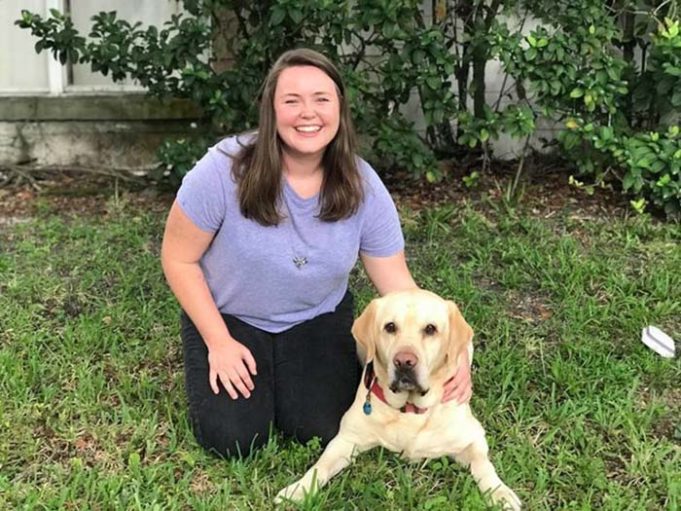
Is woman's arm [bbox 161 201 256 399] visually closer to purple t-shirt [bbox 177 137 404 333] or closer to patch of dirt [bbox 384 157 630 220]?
purple t-shirt [bbox 177 137 404 333]

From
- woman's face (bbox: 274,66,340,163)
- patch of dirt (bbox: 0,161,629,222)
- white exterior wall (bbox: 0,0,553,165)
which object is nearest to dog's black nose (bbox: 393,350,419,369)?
woman's face (bbox: 274,66,340,163)

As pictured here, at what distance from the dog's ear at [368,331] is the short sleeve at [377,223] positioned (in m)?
0.45

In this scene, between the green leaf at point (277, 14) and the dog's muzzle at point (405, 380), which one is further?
the green leaf at point (277, 14)

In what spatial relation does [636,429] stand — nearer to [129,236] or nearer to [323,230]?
[323,230]

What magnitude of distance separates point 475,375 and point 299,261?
0.96 meters

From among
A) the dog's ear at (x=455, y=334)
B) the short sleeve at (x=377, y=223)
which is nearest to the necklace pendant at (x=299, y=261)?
the short sleeve at (x=377, y=223)

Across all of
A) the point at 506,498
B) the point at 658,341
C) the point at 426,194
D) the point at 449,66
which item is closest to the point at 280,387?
the point at 506,498

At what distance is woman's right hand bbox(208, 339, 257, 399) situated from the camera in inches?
116

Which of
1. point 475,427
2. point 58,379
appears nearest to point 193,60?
point 58,379

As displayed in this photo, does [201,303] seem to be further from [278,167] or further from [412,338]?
[412,338]

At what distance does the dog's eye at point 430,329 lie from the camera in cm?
266

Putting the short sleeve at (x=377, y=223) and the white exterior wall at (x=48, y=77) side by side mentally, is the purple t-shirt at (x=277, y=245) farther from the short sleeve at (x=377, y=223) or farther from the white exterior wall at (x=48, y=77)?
the white exterior wall at (x=48, y=77)

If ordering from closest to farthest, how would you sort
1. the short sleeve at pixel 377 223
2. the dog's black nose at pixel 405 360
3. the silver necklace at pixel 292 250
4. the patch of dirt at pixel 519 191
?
the dog's black nose at pixel 405 360, the silver necklace at pixel 292 250, the short sleeve at pixel 377 223, the patch of dirt at pixel 519 191

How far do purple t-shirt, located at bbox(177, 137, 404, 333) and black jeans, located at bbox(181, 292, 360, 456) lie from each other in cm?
7
